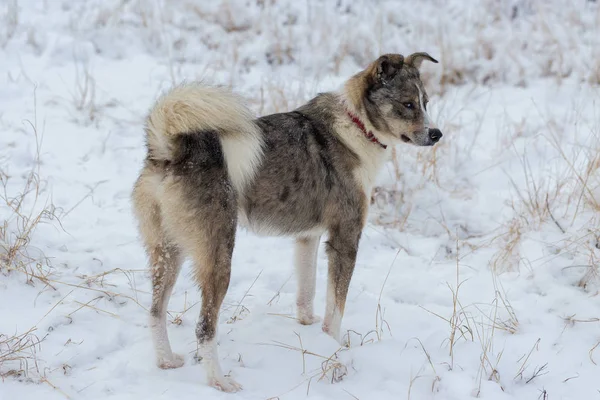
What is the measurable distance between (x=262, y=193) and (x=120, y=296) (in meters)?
1.22

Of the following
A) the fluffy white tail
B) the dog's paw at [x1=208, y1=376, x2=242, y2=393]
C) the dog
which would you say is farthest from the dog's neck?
the dog's paw at [x1=208, y1=376, x2=242, y2=393]

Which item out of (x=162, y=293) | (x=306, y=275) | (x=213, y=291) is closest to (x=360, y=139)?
(x=306, y=275)

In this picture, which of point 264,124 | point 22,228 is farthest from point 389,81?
point 22,228

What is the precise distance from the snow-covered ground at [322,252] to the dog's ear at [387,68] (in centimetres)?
131

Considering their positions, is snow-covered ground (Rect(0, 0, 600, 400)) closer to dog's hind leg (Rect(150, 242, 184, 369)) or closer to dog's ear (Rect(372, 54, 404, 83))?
dog's hind leg (Rect(150, 242, 184, 369))

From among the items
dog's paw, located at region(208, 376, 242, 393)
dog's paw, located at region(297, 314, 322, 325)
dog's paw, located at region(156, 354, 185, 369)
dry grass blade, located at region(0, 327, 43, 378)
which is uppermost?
dry grass blade, located at region(0, 327, 43, 378)

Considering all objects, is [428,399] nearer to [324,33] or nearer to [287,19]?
[324,33]

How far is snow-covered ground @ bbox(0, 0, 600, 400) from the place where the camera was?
3.59m

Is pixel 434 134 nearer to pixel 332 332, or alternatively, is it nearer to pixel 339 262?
pixel 339 262

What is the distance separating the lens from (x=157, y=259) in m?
3.64

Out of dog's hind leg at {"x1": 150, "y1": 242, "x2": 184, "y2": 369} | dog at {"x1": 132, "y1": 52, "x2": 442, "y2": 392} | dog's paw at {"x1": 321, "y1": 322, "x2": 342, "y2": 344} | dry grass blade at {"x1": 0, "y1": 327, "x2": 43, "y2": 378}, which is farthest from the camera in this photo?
dog's paw at {"x1": 321, "y1": 322, "x2": 342, "y2": 344}

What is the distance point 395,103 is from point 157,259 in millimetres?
1788

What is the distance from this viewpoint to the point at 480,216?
19.0 feet

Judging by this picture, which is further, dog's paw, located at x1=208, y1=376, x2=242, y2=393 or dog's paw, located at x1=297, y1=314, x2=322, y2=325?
dog's paw, located at x1=297, y1=314, x2=322, y2=325
